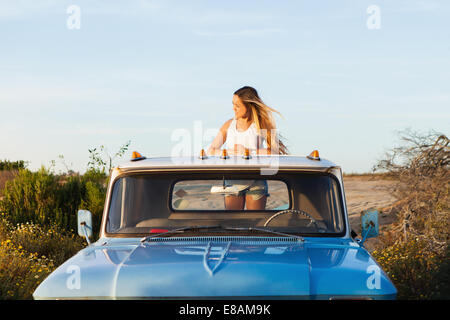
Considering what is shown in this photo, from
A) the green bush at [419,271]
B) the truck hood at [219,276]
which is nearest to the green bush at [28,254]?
the truck hood at [219,276]

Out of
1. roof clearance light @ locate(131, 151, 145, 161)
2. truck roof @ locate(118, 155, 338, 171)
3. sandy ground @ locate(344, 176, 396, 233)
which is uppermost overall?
roof clearance light @ locate(131, 151, 145, 161)

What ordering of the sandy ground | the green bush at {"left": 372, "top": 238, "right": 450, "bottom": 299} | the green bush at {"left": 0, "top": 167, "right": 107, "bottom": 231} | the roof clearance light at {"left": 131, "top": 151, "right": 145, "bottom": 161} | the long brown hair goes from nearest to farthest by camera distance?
→ the roof clearance light at {"left": 131, "top": 151, "right": 145, "bottom": 161}
the long brown hair
the green bush at {"left": 372, "top": 238, "right": 450, "bottom": 299}
the green bush at {"left": 0, "top": 167, "right": 107, "bottom": 231}
the sandy ground

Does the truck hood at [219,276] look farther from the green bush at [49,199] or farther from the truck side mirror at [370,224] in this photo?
the green bush at [49,199]

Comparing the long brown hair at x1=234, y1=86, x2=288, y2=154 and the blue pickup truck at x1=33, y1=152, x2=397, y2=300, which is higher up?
the long brown hair at x1=234, y1=86, x2=288, y2=154

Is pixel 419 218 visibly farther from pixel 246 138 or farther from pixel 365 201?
pixel 365 201

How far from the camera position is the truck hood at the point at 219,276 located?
323 centimetres

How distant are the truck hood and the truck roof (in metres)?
0.81

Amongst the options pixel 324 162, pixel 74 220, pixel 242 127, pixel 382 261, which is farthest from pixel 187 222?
pixel 74 220

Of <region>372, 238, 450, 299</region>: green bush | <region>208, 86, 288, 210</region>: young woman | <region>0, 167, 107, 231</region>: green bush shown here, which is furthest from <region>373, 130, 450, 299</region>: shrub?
<region>0, 167, 107, 231</region>: green bush

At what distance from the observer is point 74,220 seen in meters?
13.3

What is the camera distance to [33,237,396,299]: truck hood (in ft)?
10.6

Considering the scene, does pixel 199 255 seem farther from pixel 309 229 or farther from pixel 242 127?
pixel 242 127

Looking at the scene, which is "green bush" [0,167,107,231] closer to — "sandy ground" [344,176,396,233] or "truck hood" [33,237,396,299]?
"sandy ground" [344,176,396,233]

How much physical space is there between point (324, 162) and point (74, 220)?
9.79 metres
